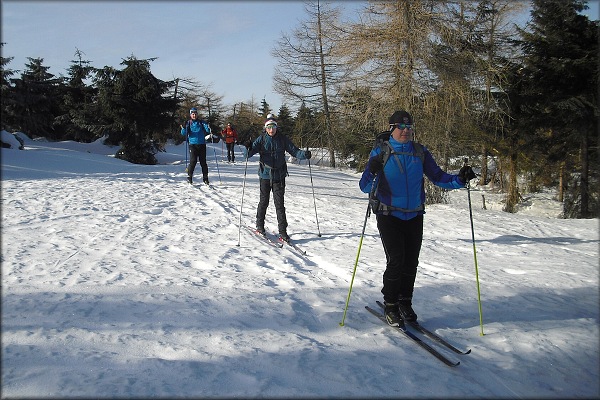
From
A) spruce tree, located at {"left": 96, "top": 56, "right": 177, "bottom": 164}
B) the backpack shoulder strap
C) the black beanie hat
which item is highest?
spruce tree, located at {"left": 96, "top": 56, "right": 177, "bottom": 164}

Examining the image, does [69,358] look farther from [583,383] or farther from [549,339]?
[549,339]

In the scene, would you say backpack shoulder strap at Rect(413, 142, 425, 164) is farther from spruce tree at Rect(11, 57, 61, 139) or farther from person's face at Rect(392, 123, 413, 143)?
spruce tree at Rect(11, 57, 61, 139)

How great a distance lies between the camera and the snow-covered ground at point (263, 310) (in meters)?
2.88

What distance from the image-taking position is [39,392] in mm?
2379

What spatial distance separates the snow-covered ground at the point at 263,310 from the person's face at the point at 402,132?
200 cm

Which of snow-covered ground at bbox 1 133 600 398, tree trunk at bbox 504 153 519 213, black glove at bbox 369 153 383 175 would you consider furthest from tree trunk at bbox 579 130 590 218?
black glove at bbox 369 153 383 175

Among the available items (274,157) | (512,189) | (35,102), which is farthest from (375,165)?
(35,102)

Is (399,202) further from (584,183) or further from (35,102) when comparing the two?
(35,102)

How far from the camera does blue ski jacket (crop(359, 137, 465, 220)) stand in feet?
13.2

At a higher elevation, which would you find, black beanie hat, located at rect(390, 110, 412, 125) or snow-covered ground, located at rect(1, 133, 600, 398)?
black beanie hat, located at rect(390, 110, 412, 125)

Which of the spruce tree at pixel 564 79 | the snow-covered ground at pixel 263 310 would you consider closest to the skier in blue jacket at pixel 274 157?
the snow-covered ground at pixel 263 310

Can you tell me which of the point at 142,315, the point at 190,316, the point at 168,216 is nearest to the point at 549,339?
the point at 190,316

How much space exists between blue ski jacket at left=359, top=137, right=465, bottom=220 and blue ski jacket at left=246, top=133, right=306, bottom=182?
307 cm

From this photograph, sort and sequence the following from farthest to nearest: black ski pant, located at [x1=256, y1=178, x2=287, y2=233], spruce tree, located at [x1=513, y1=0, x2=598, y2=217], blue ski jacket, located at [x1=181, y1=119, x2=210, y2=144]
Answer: spruce tree, located at [x1=513, y1=0, x2=598, y2=217] < blue ski jacket, located at [x1=181, y1=119, x2=210, y2=144] < black ski pant, located at [x1=256, y1=178, x2=287, y2=233]
